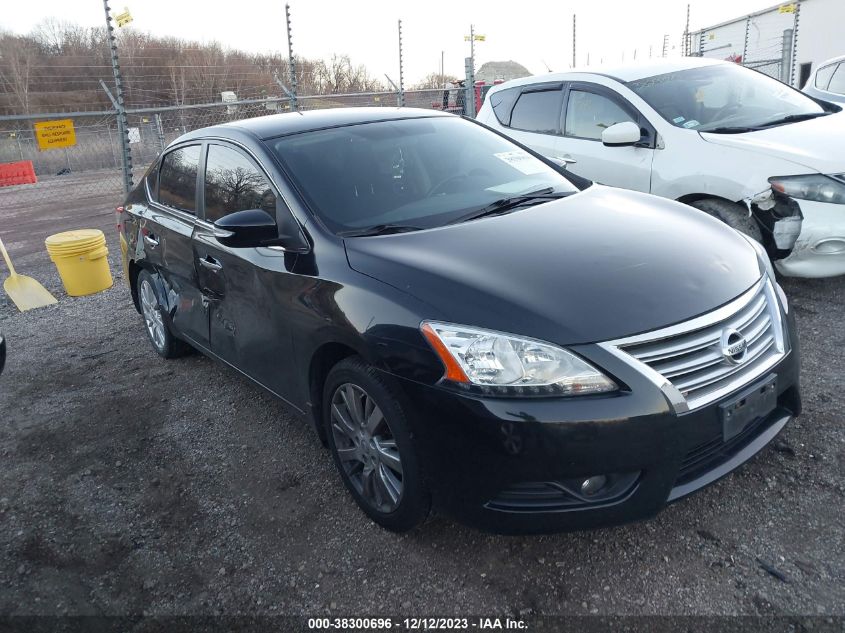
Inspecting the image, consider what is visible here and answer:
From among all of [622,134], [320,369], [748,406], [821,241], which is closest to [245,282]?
[320,369]

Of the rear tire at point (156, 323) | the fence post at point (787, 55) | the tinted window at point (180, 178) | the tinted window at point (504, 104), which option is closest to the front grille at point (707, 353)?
the tinted window at point (180, 178)

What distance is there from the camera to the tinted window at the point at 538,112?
6180 millimetres

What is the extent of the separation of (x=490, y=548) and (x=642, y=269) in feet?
3.98

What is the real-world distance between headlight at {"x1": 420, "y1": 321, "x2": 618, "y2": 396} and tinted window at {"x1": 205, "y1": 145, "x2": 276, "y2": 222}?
4.31 ft

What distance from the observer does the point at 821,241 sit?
4.45 meters

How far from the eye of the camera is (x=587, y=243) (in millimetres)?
2715

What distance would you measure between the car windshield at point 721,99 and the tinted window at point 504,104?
55.9 inches

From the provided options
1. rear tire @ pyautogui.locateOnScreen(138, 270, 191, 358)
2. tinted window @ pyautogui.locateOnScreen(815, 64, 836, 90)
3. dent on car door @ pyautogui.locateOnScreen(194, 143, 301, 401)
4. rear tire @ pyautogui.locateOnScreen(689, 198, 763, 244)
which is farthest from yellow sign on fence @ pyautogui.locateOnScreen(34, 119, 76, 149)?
tinted window @ pyautogui.locateOnScreen(815, 64, 836, 90)

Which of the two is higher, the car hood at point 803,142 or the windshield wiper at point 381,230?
the car hood at point 803,142

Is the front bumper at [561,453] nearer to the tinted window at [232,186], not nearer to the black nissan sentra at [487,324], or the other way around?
the black nissan sentra at [487,324]

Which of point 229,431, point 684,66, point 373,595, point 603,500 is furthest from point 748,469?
point 684,66

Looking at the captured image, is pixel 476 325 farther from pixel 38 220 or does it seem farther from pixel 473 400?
pixel 38 220

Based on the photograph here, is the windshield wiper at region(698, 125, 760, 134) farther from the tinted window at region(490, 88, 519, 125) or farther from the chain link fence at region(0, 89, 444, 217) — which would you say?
the chain link fence at region(0, 89, 444, 217)

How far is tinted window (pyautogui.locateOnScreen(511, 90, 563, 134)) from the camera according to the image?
6.18m
